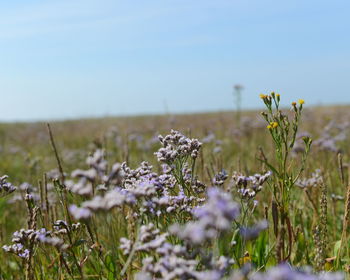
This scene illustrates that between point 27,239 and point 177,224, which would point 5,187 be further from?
point 177,224

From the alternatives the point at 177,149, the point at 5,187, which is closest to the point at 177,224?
the point at 177,149

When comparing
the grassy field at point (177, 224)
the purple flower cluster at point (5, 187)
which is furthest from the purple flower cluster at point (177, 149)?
the purple flower cluster at point (5, 187)

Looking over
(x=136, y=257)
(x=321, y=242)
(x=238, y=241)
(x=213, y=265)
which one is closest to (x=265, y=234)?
(x=238, y=241)

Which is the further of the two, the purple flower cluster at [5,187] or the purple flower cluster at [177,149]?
the purple flower cluster at [5,187]

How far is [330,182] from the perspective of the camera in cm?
553

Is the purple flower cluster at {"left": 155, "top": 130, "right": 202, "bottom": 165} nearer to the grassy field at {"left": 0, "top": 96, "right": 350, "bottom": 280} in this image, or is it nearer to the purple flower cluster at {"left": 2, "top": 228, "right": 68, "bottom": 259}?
the grassy field at {"left": 0, "top": 96, "right": 350, "bottom": 280}

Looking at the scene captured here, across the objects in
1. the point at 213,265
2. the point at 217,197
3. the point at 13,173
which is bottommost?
the point at 13,173

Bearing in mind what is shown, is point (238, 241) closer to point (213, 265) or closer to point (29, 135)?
point (213, 265)

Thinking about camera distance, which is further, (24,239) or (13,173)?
(13,173)

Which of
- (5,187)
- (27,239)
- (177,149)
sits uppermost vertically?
(177,149)

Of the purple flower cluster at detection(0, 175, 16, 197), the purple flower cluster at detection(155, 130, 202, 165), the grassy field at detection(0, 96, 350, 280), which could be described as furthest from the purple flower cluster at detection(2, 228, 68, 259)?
the purple flower cluster at detection(155, 130, 202, 165)

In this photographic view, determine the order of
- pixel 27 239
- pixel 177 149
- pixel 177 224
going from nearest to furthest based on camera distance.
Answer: pixel 177 224 < pixel 27 239 < pixel 177 149

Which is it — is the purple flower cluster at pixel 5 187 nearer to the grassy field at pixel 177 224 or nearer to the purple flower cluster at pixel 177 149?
the grassy field at pixel 177 224

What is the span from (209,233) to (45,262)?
2.57 m
